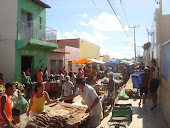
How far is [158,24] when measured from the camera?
29.4 feet

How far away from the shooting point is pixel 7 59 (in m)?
12.9

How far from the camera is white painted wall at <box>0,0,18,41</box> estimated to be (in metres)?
12.9

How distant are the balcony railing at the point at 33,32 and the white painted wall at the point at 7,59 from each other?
964 mm

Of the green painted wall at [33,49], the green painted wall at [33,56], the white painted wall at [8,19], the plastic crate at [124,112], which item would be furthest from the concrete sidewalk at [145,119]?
the white painted wall at [8,19]

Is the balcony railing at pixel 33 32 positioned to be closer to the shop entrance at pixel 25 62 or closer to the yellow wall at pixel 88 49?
the shop entrance at pixel 25 62

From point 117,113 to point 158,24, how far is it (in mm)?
4970

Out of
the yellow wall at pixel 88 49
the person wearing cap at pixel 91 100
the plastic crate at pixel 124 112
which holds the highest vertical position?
the yellow wall at pixel 88 49

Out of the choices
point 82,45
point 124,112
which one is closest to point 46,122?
point 124,112

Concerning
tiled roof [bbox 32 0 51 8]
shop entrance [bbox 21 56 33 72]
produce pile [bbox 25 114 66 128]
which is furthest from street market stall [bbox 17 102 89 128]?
tiled roof [bbox 32 0 51 8]

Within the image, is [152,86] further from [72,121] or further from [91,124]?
[72,121]

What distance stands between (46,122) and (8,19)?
37.2 feet

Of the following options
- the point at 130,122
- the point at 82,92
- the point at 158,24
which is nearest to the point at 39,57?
the point at 158,24

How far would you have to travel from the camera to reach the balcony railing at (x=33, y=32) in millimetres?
13194

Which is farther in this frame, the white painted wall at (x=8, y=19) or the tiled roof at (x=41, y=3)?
the tiled roof at (x=41, y=3)
